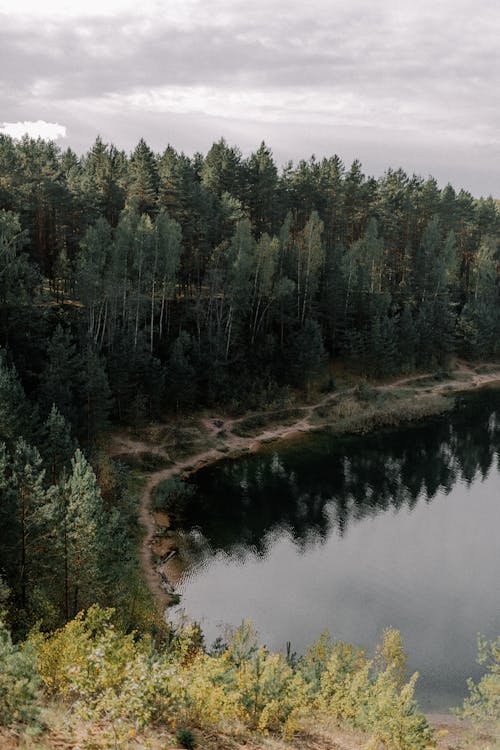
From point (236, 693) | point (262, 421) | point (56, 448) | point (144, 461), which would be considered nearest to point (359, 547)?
point (144, 461)

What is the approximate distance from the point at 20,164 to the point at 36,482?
154ft

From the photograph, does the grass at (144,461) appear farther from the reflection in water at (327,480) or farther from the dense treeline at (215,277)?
the dense treeline at (215,277)

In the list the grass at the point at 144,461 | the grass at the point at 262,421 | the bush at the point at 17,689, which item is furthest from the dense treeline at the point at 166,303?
the bush at the point at 17,689

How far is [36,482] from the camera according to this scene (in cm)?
2339

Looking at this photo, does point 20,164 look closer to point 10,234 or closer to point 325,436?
point 10,234

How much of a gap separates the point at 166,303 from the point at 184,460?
19.9 meters

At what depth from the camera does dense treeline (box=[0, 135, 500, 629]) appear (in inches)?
964

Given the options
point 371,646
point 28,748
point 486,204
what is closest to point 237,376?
point 371,646

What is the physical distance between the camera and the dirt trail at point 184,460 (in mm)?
32188

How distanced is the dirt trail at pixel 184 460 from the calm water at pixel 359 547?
1.29m

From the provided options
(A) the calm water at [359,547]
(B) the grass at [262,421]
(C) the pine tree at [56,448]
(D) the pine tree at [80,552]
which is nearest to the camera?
(D) the pine tree at [80,552]

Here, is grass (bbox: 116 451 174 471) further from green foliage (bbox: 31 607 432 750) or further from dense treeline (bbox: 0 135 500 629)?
green foliage (bbox: 31 607 432 750)

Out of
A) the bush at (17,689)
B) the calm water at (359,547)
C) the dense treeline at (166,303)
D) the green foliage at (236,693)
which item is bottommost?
the calm water at (359,547)

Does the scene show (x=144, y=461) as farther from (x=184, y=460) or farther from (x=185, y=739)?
(x=185, y=739)
